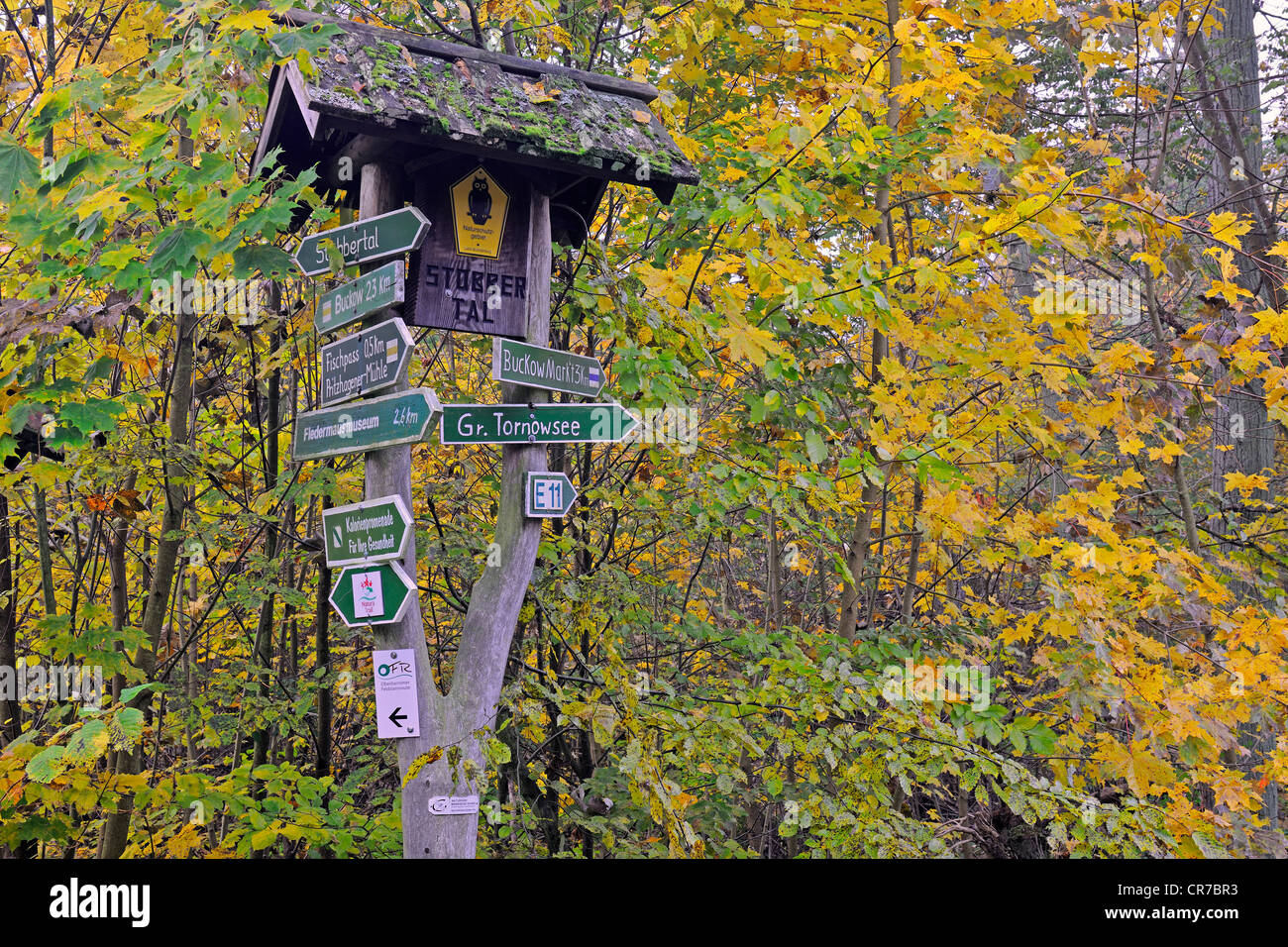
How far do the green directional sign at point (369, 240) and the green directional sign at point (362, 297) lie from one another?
6 cm

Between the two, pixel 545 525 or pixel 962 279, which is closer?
pixel 545 525

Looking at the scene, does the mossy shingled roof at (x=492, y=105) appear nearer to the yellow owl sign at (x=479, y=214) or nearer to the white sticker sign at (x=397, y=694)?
the yellow owl sign at (x=479, y=214)

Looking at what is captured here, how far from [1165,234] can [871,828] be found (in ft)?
10.5

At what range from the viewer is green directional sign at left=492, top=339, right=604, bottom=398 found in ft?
10.5

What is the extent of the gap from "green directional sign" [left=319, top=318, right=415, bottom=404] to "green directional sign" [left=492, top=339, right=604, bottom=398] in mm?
339

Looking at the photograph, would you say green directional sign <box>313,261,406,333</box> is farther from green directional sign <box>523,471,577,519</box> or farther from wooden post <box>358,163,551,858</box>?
green directional sign <box>523,471,577,519</box>

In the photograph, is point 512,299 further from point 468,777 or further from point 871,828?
point 871,828

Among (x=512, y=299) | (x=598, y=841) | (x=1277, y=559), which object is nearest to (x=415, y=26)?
(x=512, y=299)

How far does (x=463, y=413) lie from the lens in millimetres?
3182

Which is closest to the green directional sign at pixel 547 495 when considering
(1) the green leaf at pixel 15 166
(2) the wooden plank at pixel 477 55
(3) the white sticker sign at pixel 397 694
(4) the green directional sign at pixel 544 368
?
(4) the green directional sign at pixel 544 368

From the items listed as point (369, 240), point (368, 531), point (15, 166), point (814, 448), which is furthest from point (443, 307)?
point (814, 448)

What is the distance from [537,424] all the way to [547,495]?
10.2 inches

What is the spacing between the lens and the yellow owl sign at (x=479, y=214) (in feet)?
11.0

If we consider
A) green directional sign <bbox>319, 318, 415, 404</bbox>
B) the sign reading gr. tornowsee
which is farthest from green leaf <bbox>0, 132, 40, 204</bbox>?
the sign reading gr. tornowsee
